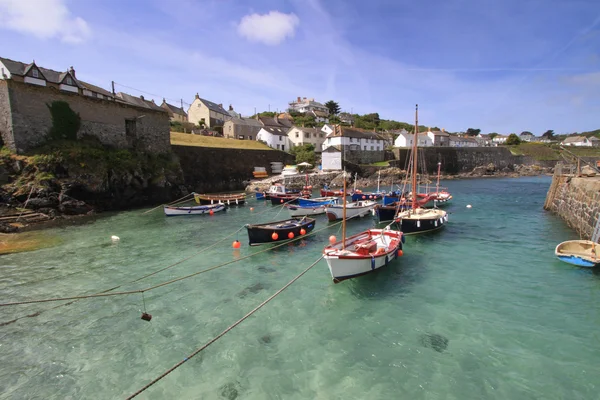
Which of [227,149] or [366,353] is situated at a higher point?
[227,149]

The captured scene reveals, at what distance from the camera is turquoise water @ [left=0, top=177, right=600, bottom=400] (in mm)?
7574

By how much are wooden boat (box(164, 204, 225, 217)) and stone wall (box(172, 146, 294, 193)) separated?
12.3m

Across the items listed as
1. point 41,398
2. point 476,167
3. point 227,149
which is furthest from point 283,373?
point 476,167

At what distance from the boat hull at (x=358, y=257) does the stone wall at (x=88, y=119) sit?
29.1 m

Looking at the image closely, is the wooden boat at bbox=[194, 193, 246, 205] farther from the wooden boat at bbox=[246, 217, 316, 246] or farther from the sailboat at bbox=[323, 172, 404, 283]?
the sailboat at bbox=[323, 172, 404, 283]

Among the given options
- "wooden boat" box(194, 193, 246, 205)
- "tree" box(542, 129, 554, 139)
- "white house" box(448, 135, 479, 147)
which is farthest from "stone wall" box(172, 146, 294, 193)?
"tree" box(542, 129, 554, 139)

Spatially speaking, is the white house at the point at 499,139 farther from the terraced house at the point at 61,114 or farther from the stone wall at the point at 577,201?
the terraced house at the point at 61,114

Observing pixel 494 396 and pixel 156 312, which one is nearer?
pixel 494 396

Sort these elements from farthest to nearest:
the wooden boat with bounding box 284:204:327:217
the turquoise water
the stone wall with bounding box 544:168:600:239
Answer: the wooden boat with bounding box 284:204:327:217, the stone wall with bounding box 544:168:600:239, the turquoise water

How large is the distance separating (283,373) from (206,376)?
6.58 feet

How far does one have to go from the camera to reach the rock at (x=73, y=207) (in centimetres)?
2516

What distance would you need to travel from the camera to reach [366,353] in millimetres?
8625

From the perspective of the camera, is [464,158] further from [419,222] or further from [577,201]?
[419,222]

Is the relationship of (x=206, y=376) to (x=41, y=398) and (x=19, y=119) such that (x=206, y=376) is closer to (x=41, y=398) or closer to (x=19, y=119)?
(x=41, y=398)
